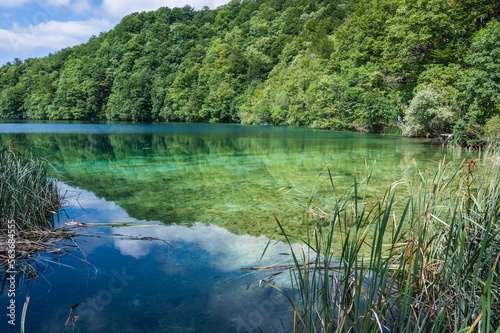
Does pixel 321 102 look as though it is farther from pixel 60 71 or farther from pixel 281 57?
pixel 60 71

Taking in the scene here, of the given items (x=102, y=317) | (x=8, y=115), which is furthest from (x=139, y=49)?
(x=102, y=317)

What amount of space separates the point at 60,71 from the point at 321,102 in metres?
69.2

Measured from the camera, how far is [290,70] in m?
43.0

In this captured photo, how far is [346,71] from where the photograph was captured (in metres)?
31.4

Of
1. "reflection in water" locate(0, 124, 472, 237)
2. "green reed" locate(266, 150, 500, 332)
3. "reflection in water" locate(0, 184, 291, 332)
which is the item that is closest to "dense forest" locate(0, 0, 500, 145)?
"reflection in water" locate(0, 124, 472, 237)

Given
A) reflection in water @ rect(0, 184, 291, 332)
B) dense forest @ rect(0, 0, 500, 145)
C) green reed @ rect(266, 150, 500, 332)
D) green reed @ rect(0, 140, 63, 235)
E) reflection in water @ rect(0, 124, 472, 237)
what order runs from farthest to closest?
dense forest @ rect(0, 0, 500, 145) < reflection in water @ rect(0, 124, 472, 237) < green reed @ rect(0, 140, 63, 235) < reflection in water @ rect(0, 184, 291, 332) < green reed @ rect(266, 150, 500, 332)

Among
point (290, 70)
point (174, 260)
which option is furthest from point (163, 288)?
point (290, 70)

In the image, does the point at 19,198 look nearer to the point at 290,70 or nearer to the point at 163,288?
the point at 163,288

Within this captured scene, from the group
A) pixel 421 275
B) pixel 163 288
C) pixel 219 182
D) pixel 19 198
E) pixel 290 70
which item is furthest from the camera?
pixel 290 70

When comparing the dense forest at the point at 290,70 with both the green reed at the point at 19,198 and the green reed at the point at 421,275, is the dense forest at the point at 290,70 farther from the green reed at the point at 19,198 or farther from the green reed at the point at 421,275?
the green reed at the point at 19,198

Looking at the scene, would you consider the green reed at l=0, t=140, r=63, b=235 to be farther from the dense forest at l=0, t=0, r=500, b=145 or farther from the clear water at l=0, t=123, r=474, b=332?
the dense forest at l=0, t=0, r=500, b=145

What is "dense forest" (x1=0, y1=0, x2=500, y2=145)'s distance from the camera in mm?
15700

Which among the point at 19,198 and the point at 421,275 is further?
the point at 19,198

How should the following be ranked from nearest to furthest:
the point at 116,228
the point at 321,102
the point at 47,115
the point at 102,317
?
the point at 102,317 → the point at 116,228 → the point at 321,102 → the point at 47,115
